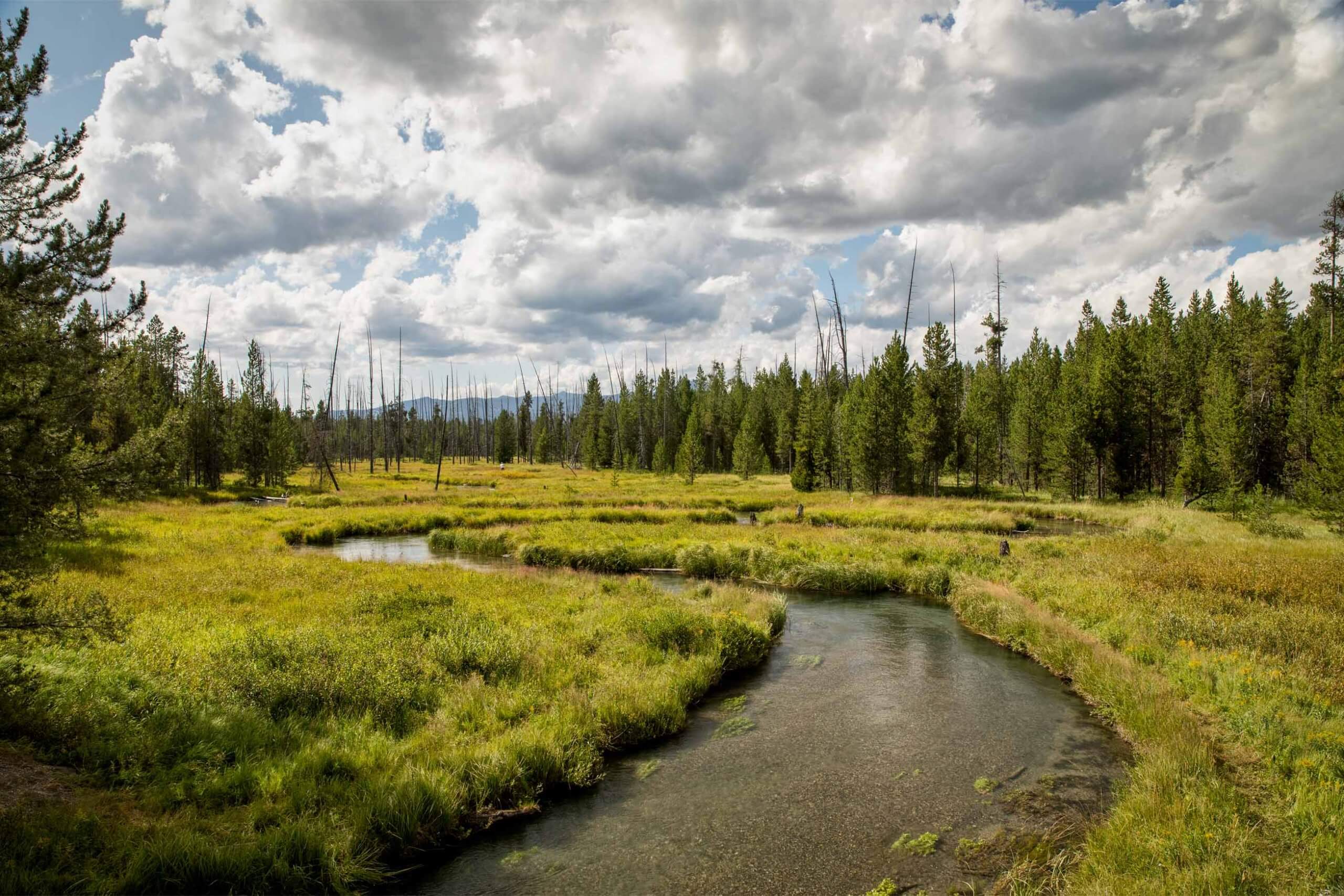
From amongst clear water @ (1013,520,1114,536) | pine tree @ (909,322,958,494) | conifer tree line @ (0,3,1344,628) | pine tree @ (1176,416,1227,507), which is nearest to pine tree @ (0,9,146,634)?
conifer tree line @ (0,3,1344,628)

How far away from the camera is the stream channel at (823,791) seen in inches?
312

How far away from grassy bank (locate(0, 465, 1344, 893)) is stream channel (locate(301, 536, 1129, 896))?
61cm

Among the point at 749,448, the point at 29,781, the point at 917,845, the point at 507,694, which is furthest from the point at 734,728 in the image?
the point at 749,448

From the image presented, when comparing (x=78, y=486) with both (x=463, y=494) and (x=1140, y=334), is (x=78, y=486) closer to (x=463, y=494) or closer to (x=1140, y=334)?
(x=463, y=494)

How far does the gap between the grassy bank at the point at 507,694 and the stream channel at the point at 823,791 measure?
612 mm

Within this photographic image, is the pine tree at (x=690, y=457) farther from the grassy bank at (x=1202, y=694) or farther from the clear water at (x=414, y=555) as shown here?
the grassy bank at (x=1202, y=694)

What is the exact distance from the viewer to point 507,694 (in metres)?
11.8

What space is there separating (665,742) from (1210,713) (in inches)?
390

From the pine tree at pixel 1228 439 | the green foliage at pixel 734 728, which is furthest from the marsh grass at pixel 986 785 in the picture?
the pine tree at pixel 1228 439

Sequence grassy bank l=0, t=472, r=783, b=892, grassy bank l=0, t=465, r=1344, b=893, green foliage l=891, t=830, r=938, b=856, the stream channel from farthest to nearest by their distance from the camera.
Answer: green foliage l=891, t=830, r=938, b=856
the stream channel
grassy bank l=0, t=465, r=1344, b=893
grassy bank l=0, t=472, r=783, b=892

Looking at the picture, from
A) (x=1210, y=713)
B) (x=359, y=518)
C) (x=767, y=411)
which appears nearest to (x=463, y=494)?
(x=359, y=518)

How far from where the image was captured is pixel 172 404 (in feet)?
212

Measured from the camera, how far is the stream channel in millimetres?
7934

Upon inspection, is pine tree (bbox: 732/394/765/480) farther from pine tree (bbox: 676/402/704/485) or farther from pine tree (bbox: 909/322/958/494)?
pine tree (bbox: 909/322/958/494)
